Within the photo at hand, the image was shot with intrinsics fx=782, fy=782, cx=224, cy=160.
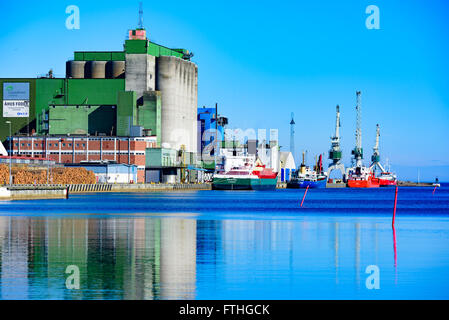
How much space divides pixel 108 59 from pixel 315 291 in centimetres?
16763

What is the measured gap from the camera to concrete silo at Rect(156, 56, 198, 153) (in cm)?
17650

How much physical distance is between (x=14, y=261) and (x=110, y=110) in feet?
469

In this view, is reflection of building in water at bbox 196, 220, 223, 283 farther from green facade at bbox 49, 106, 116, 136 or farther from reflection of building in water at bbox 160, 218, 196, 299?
green facade at bbox 49, 106, 116, 136

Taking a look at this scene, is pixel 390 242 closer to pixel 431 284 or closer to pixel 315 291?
pixel 431 284

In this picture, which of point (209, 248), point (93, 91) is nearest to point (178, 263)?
point (209, 248)

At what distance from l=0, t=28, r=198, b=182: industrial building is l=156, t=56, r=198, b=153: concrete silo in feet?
0.74

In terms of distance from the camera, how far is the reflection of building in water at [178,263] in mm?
20516

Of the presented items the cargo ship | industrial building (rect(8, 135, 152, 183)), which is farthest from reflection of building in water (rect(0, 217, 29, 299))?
the cargo ship

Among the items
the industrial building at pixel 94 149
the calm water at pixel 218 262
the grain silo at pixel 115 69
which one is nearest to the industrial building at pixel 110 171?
the industrial building at pixel 94 149

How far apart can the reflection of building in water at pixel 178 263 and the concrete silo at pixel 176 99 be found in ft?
433

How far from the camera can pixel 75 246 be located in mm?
32500

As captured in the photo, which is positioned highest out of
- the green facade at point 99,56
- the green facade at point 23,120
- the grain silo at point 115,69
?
the green facade at point 99,56

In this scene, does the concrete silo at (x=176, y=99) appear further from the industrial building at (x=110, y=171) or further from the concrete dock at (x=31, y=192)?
the concrete dock at (x=31, y=192)
